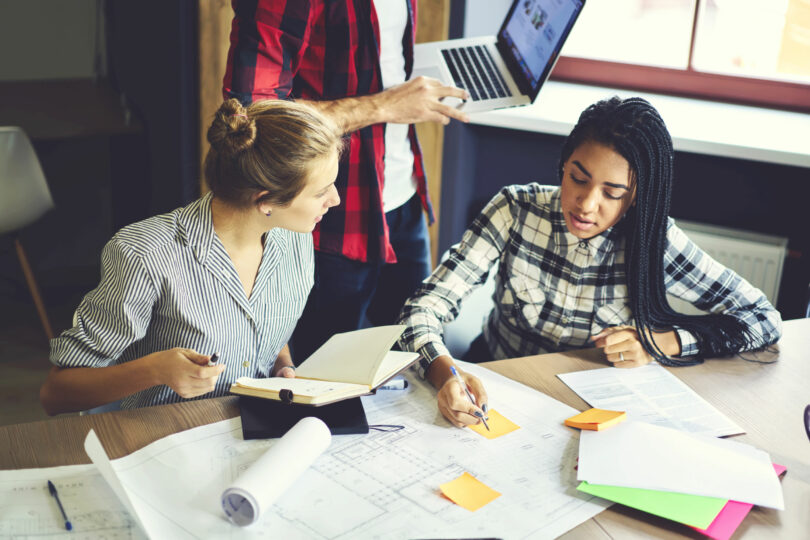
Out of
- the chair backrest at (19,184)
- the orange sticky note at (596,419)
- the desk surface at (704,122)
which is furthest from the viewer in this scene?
the chair backrest at (19,184)

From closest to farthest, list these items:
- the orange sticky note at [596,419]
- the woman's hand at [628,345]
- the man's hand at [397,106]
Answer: the orange sticky note at [596,419] < the woman's hand at [628,345] < the man's hand at [397,106]

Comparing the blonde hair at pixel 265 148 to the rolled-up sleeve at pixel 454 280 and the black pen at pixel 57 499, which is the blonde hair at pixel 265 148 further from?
the black pen at pixel 57 499

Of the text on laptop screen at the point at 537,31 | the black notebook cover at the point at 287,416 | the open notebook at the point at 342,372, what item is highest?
the text on laptop screen at the point at 537,31

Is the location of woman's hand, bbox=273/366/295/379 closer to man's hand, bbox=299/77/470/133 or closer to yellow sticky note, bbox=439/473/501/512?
yellow sticky note, bbox=439/473/501/512

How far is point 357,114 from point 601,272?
0.59 meters

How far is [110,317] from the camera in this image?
1.29 meters

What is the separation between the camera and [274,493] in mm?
1013

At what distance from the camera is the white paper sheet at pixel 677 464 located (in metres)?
1.09

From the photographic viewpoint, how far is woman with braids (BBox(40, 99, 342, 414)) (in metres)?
1.29

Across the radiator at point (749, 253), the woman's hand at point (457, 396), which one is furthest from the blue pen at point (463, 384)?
the radiator at point (749, 253)

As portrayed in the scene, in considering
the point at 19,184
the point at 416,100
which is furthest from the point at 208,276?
the point at 19,184

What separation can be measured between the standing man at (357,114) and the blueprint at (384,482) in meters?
0.57

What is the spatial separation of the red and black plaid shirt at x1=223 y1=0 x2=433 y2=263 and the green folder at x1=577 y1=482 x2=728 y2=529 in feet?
2.76

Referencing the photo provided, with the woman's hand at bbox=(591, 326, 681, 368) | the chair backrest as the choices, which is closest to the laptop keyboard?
the woman's hand at bbox=(591, 326, 681, 368)
